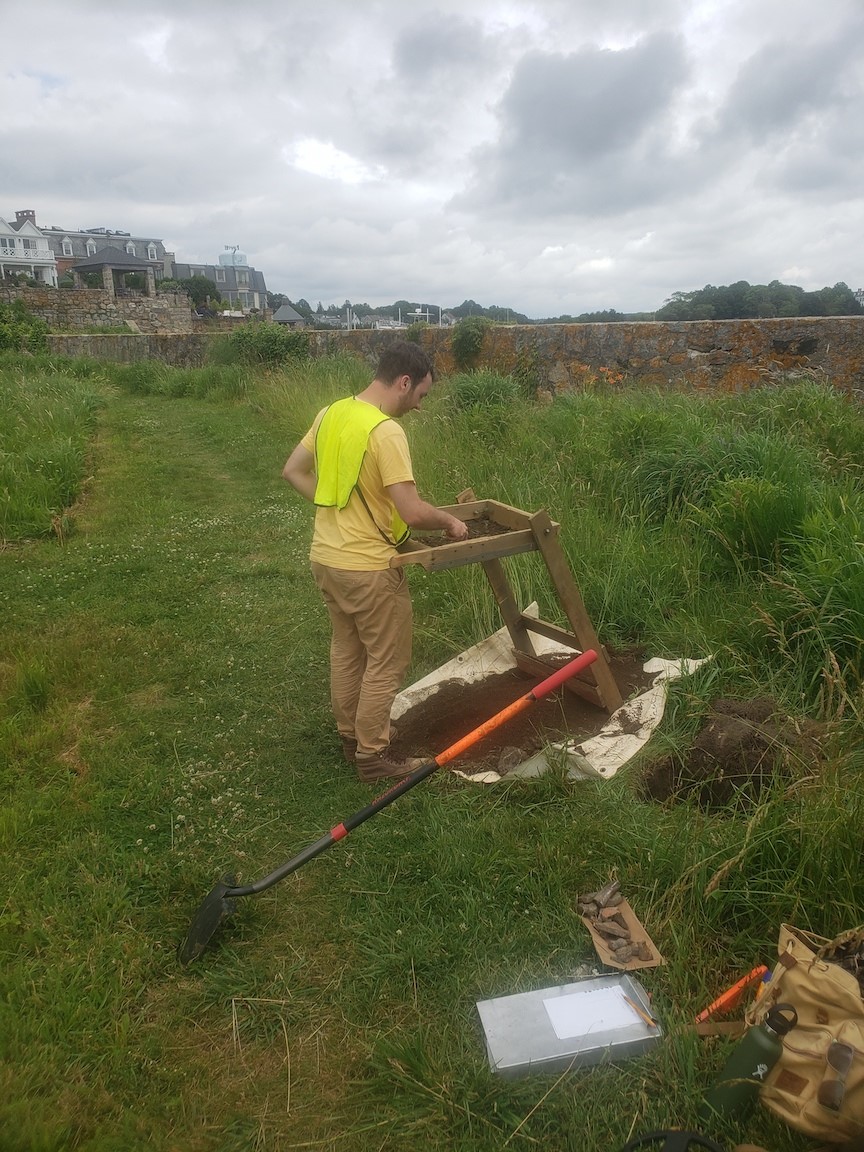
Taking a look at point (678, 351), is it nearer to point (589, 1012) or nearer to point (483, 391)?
point (483, 391)

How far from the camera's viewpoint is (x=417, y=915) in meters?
2.74

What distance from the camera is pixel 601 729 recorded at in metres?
3.69

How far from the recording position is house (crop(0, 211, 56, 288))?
3078 inches

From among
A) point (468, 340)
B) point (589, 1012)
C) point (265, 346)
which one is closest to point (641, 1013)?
point (589, 1012)

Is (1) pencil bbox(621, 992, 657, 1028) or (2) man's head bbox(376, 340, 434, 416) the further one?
(2) man's head bbox(376, 340, 434, 416)

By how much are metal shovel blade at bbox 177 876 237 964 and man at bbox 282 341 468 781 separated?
3.33 ft

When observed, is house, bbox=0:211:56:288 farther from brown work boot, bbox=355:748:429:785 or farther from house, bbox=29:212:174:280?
brown work boot, bbox=355:748:429:785

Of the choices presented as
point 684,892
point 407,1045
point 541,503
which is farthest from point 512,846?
point 541,503

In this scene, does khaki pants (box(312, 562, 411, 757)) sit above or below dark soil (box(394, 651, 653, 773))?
above

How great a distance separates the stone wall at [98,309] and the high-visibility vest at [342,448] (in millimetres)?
25227

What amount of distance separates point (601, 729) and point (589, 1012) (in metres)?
1.56

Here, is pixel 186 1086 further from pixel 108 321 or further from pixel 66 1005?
pixel 108 321

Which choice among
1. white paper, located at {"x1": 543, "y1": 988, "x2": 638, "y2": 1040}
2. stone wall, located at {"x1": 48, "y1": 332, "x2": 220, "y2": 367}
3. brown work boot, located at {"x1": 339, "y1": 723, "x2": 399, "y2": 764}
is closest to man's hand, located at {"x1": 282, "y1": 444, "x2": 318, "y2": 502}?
brown work boot, located at {"x1": 339, "y1": 723, "x2": 399, "y2": 764}

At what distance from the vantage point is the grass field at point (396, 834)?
7.05ft
